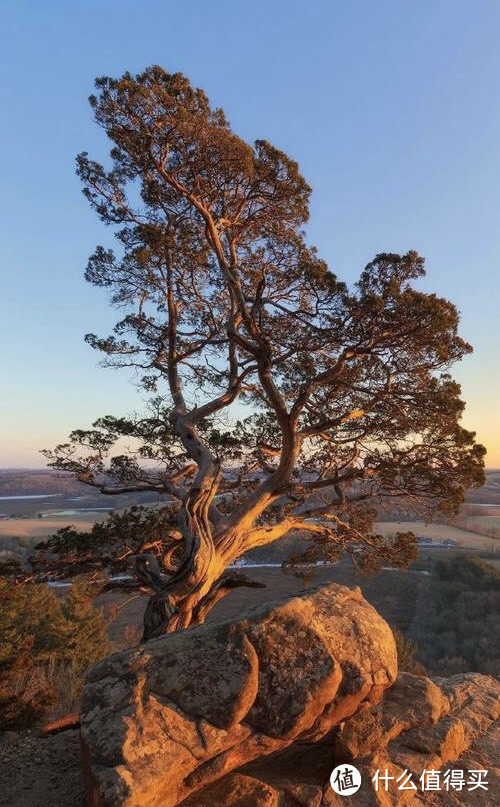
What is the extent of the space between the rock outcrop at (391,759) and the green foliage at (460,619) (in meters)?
A: 15.8

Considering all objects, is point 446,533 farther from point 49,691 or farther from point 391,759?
point 391,759

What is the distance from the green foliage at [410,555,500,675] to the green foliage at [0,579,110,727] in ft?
43.3

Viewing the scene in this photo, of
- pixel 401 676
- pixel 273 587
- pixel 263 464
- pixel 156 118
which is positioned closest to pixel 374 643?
pixel 401 676

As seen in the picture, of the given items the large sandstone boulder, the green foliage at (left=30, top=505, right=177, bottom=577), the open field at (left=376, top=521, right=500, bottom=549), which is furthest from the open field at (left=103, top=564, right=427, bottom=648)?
the large sandstone boulder

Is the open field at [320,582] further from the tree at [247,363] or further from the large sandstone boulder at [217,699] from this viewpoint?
the large sandstone boulder at [217,699]

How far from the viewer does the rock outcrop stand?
204 inches

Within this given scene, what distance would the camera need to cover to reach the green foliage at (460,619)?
21.9 m

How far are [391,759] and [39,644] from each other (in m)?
13.3

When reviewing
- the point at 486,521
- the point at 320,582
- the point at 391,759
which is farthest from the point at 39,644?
the point at 486,521

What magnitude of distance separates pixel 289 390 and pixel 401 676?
550cm

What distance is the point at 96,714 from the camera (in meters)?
4.88

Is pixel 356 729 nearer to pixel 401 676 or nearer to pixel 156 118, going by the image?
pixel 401 676

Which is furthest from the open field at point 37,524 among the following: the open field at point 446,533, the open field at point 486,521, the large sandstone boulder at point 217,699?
the large sandstone boulder at point 217,699

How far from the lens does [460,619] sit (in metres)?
26.8
